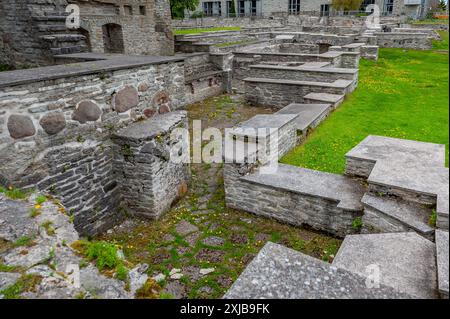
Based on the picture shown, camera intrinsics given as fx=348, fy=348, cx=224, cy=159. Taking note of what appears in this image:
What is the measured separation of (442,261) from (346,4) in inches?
1573

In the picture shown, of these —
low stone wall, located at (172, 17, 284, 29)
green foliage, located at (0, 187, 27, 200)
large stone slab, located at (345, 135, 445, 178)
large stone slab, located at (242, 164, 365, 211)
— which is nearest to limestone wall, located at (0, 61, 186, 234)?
green foliage, located at (0, 187, 27, 200)

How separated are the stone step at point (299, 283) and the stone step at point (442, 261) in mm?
263

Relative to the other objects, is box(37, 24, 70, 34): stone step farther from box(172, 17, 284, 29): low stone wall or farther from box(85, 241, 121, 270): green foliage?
box(172, 17, 284, 29): low stone wall

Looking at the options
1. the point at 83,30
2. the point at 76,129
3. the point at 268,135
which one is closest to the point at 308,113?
the point at 268,135

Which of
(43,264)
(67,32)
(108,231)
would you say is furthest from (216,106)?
(43,264)

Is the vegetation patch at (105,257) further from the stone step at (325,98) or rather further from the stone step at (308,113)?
the stone step at (325,98)

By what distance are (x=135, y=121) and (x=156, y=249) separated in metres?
2.22

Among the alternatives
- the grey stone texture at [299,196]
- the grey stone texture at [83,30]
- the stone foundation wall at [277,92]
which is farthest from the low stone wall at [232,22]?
the grey stone texture at [299,196]

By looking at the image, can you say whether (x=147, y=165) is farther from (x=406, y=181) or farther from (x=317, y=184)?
(x=406, y=181)

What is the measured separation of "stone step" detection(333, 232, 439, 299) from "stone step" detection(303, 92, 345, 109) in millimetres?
5968

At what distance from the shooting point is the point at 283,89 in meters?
10.3

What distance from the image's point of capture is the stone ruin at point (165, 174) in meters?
2.71
